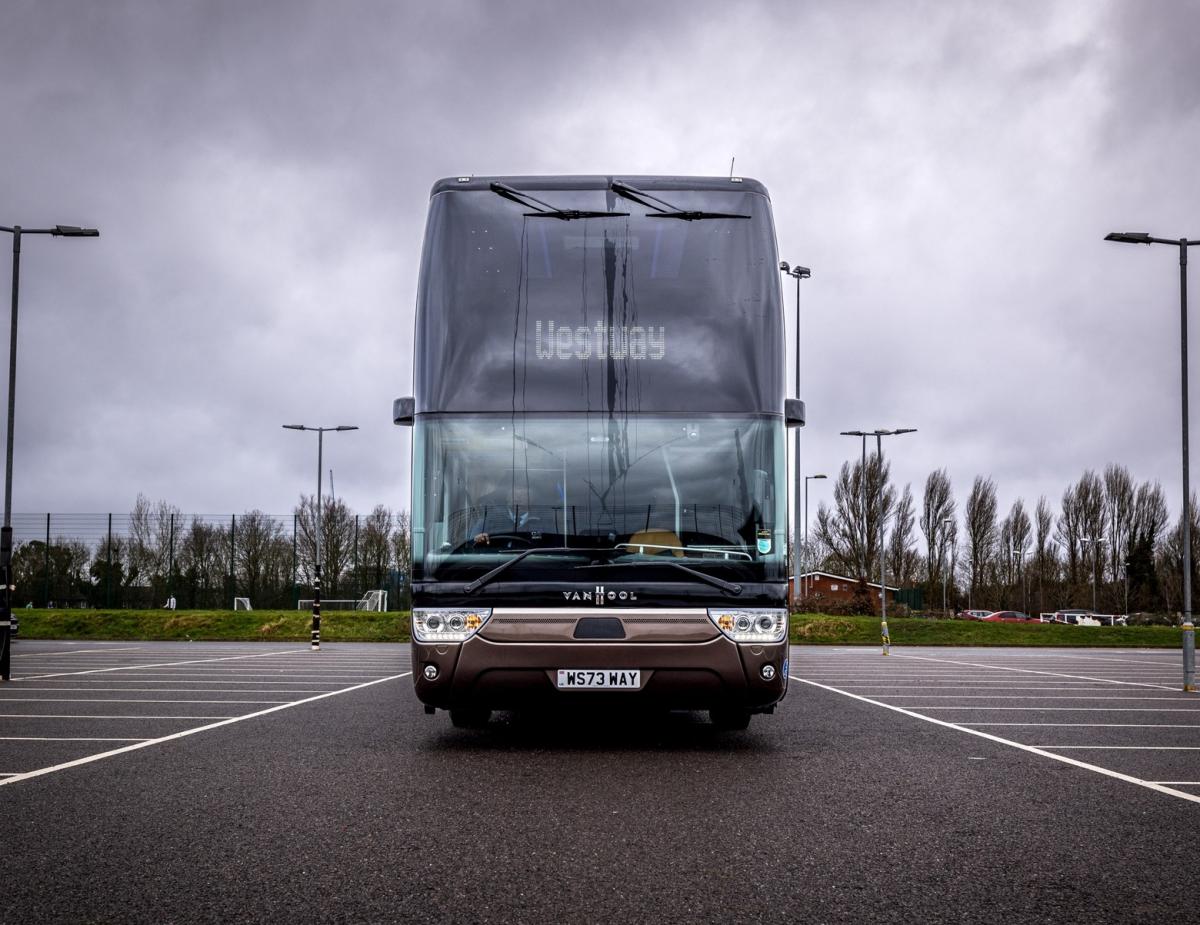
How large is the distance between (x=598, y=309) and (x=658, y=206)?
0.97m

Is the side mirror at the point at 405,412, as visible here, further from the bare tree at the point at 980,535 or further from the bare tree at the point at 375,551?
the bare tree at the point at 980,535

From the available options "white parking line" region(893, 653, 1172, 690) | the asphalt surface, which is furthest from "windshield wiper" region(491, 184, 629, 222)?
"white parking line" region(893, 653, 1172, 690)

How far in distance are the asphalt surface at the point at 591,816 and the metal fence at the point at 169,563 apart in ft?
97.3

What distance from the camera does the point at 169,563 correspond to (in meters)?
39.7

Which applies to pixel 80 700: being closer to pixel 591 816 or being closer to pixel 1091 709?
pixel 591 816

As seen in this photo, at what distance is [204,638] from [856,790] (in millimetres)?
30306

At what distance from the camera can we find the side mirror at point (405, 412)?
7.88 metres

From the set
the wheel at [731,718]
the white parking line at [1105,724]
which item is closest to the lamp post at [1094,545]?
the white parking line at [1105,724]

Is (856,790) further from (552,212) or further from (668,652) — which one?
(552,212)

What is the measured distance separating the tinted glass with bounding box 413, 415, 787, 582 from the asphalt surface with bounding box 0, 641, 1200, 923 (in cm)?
141

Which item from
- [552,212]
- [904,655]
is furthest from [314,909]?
[904,655]

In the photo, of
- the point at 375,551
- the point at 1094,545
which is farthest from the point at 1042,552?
the point at 375,551

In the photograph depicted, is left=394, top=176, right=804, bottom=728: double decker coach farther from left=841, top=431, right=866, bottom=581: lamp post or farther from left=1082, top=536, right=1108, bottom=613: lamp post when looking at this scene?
left=1082, top=536, right=1108, bottom=613: lamp post

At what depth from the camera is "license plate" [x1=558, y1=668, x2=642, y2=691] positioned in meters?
7.50
